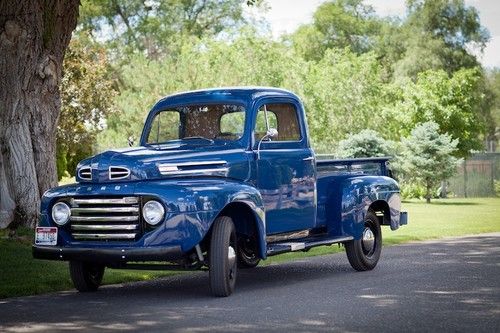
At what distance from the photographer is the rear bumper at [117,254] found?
1016 centimetres

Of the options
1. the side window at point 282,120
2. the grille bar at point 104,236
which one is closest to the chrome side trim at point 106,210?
the grille bar at point 104,236

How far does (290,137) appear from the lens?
12664 mm

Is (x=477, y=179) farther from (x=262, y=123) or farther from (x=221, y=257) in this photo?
(x=221, y=257)

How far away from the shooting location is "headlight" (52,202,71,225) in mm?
10672

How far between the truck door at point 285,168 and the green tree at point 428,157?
2718 centimetres

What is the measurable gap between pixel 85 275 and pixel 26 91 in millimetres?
5668

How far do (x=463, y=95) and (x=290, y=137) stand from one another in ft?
149

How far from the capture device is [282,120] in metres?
12.7

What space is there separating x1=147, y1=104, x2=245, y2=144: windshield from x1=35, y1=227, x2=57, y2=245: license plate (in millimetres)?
2204

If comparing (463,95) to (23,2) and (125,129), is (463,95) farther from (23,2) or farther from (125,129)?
(23,2)

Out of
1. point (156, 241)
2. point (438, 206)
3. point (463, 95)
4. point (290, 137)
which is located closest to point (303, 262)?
point (290, 137)

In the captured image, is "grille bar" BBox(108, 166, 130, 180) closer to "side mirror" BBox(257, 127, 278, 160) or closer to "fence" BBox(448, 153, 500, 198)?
"side mirror" BBox(257, 127, 278, 160)

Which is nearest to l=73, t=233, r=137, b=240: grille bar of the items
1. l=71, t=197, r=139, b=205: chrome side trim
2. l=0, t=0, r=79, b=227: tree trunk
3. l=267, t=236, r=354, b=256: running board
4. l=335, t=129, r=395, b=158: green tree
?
l=71, t=197, r=139, b=205: chrome side trim

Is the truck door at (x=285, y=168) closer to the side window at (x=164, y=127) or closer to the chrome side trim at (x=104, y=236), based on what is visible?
the side window at (x=164, y=127)
